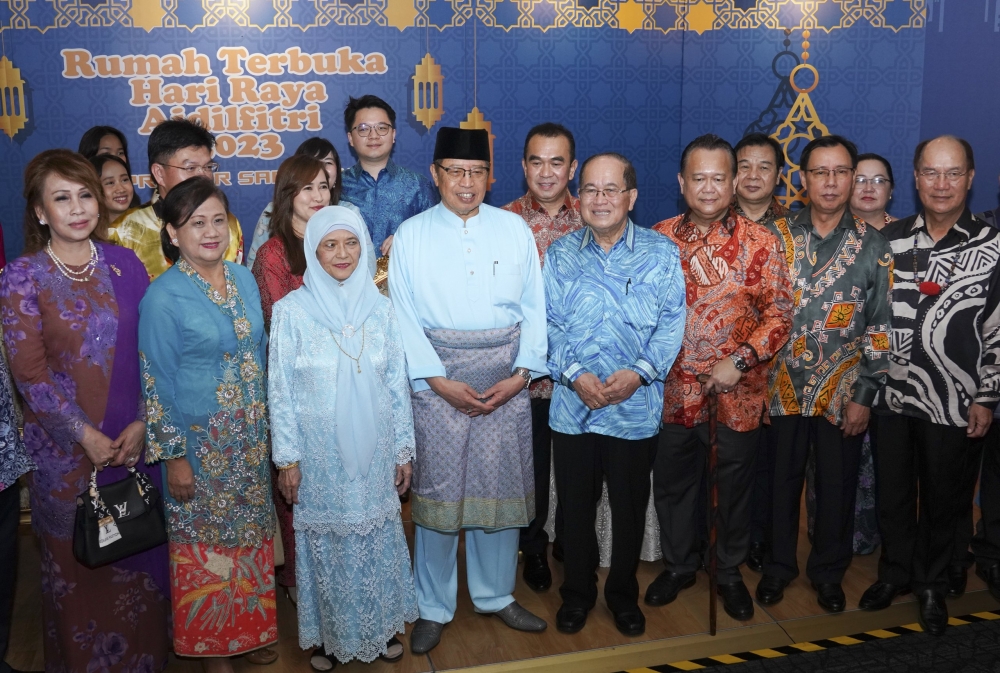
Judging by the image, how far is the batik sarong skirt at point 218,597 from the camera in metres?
2.83

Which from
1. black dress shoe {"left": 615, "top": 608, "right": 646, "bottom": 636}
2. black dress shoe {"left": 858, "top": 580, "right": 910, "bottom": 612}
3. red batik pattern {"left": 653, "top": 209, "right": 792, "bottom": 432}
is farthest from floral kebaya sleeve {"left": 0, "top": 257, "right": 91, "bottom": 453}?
black dress shoe {"left": 858, "top": 580, "right": 910, "bottom": 612}

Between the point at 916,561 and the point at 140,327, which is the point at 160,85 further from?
the point at 916,561

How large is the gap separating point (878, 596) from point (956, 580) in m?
0.42

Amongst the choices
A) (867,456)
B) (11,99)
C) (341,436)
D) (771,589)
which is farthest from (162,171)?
(867,456)

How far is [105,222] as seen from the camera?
284cm

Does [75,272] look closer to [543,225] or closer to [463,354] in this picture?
[463,354]

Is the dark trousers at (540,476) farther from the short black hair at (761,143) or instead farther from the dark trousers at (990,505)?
the dark trousers at (990,505)

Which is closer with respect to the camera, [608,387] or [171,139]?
[608,387]

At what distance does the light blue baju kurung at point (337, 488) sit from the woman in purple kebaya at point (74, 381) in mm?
516

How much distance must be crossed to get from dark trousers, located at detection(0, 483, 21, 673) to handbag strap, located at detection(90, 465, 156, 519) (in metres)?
0.30

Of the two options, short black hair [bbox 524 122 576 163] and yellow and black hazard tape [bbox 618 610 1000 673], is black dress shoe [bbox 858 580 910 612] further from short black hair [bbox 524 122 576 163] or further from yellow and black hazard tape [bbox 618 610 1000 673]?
short black hair [bbox 524 122 576 163]

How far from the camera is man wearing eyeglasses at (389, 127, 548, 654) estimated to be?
3033 millimetres

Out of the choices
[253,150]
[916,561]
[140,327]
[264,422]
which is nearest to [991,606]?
[916,561]

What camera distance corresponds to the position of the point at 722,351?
3252 mm
